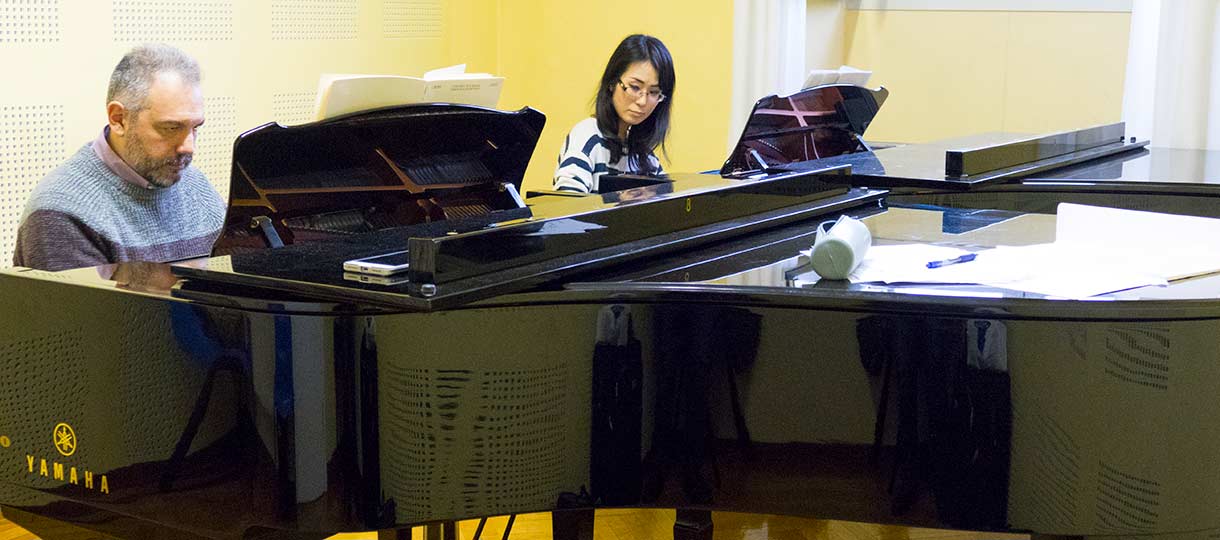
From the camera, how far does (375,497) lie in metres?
1.50

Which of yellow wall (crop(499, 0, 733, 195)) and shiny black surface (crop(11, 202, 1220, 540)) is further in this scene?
yellow wall (crop(499, 0, 733, 195))

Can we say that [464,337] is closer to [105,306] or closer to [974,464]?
[105,306]

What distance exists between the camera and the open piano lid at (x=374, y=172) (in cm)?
188

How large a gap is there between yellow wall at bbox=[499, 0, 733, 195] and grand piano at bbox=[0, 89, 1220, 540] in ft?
10.9

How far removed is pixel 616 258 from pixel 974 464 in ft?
1.75

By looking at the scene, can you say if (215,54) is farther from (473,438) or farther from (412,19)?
(473,438)

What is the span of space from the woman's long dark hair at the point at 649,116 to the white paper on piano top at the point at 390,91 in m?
1.09

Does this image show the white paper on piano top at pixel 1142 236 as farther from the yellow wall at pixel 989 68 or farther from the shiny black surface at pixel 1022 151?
the yellow wall at pixel 989 68

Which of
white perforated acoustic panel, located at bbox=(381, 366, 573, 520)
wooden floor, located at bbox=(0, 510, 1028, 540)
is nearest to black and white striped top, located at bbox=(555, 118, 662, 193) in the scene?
wooden floor, located at bbox=(0, 510, 1028, 540)

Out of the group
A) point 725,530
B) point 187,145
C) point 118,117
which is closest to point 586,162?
point 725,530

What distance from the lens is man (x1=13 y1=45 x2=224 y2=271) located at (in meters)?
2.20

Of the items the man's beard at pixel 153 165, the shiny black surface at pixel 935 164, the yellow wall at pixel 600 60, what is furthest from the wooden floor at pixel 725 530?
the yellow wall at pixel 600 60

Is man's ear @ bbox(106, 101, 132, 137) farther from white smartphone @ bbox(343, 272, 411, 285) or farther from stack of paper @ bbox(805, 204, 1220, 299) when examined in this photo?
stack of paper @ bbox(805, 204, 1220, 299)

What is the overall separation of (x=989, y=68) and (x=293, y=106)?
97.0 inches
